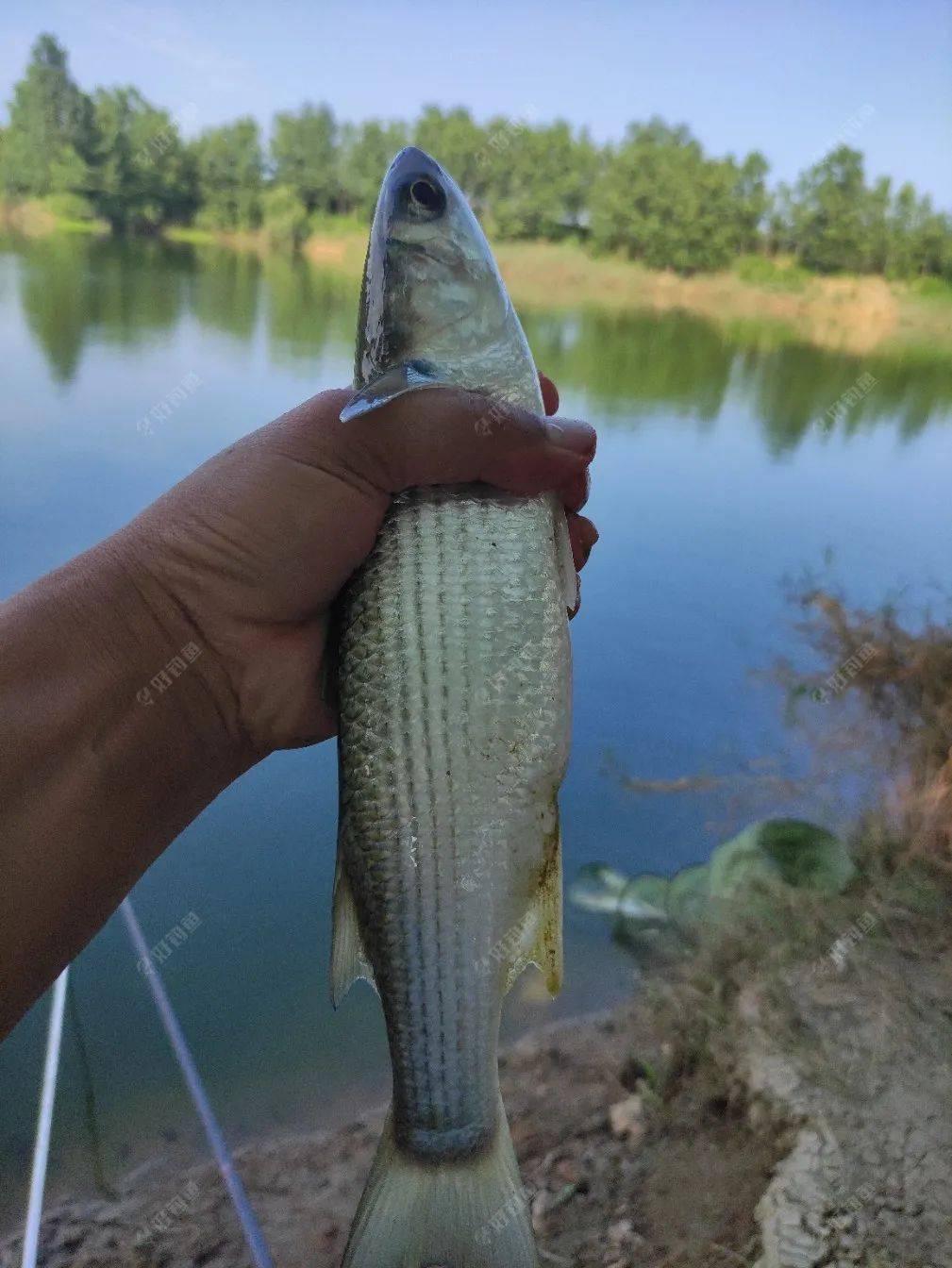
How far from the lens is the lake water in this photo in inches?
140

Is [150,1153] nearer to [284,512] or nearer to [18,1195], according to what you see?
[18,1195]

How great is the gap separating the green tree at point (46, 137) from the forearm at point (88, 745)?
31.0 m

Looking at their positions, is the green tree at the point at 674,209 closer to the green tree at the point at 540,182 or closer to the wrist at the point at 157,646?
the green tree at the point at 540,182

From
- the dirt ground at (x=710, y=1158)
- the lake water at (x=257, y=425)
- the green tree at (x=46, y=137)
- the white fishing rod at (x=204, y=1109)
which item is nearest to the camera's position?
the dirt ground at (x=710, y=1158)

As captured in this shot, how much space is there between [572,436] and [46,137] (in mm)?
32347

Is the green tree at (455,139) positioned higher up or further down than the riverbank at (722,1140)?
higher up

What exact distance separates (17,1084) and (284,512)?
296cm

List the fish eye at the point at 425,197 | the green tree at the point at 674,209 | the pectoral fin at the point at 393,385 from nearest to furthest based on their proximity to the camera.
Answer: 1. the pectoral fin at the point at 393,385
2. the fish eye at the point at 425,197
3. the green tree at the point at 674,209

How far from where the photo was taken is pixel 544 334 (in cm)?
1767

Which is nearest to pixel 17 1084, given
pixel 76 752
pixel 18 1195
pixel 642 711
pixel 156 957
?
pixel 18 1195

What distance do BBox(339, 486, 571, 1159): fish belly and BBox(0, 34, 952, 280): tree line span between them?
2021 cm

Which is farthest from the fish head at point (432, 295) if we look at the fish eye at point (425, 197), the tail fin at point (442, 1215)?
the tail fin at point (442, 1215)

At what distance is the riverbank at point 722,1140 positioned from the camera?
227 centimetres

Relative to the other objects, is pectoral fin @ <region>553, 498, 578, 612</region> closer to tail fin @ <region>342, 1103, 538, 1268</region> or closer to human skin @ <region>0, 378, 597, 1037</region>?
human skin @ <region>0, 378, 597, 1037</region>
